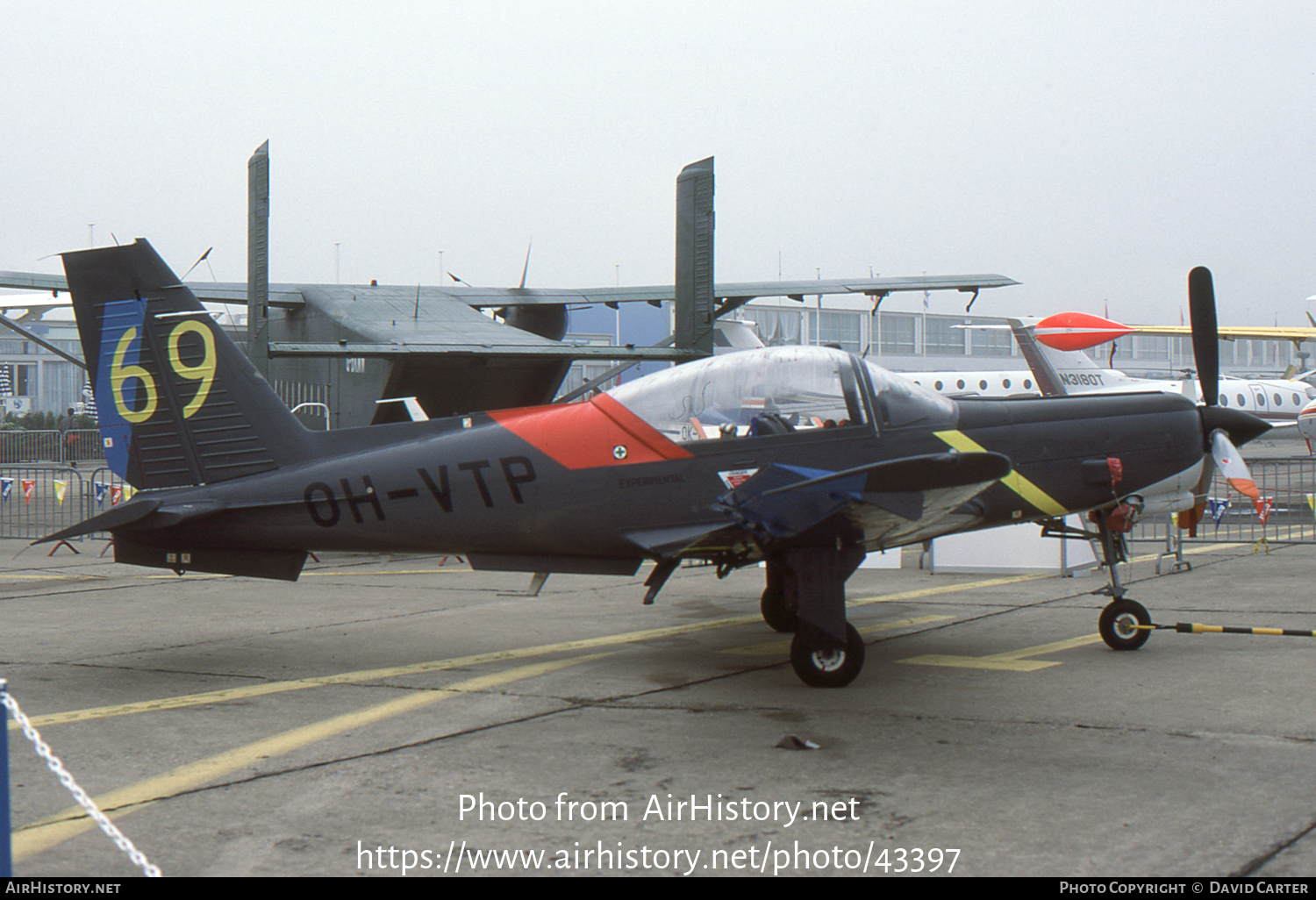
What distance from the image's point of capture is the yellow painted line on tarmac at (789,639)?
27.3 ft

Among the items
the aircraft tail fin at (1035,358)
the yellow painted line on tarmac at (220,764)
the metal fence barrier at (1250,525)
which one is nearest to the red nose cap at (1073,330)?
the aircraft tail fin at (1035,358)

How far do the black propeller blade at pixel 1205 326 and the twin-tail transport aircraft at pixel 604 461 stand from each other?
57cm

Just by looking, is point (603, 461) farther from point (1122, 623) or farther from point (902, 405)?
point (1122, 623)

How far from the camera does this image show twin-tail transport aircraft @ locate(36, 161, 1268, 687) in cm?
721

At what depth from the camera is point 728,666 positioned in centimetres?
774

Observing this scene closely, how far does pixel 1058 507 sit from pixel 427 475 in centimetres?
431

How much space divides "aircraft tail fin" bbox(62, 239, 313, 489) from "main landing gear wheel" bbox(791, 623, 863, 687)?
364 centimetres

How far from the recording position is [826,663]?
6.90 metres

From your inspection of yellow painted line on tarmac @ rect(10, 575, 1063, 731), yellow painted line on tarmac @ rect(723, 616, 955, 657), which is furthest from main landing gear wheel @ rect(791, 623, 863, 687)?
yellow painted line on tarmac @ rect(10, 575, 1063, 731)

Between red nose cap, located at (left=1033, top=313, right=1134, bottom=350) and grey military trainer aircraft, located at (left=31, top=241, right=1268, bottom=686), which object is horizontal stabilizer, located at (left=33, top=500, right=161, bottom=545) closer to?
grey military trainer aircraft, located at (left=31, top=241, right=1268, bottom=686)

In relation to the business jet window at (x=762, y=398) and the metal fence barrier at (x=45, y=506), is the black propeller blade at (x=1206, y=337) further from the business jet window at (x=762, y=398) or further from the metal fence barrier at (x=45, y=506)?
the metal fence barrier at (x=45, y=506)

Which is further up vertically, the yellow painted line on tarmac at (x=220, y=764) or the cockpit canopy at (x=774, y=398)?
the cockpit canopy at (x=774, y=398)

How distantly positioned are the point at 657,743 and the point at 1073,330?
2406cm
